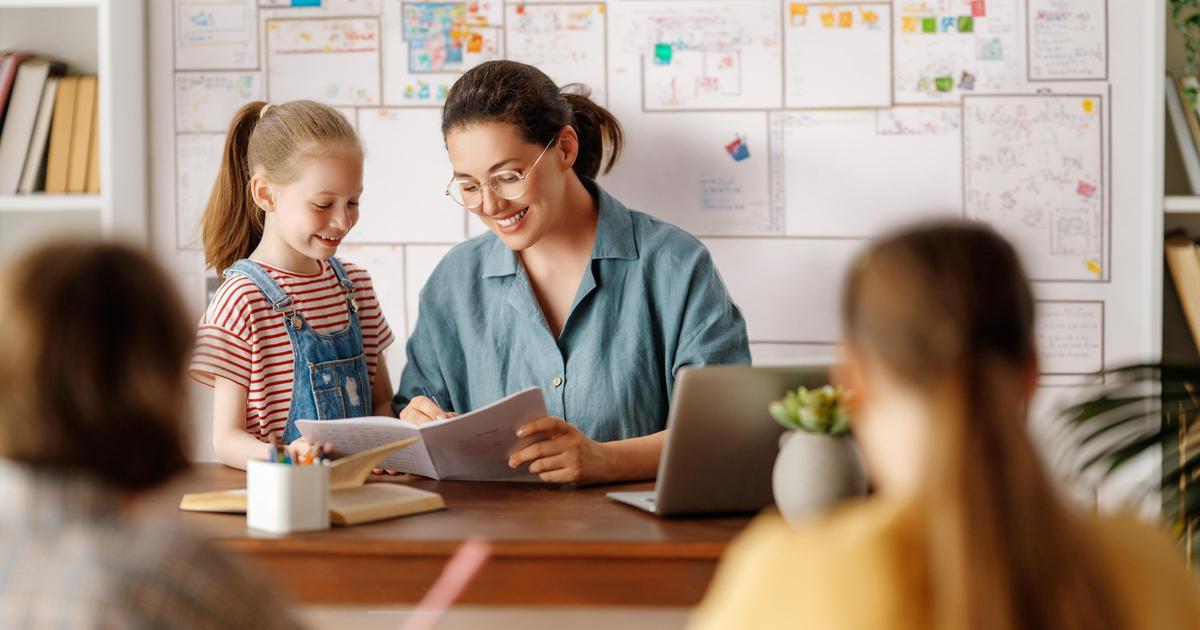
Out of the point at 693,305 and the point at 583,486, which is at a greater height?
the point at 693,305

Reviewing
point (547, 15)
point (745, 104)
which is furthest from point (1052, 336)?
point (547, 15)

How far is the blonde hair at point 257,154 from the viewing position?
7.07 ft

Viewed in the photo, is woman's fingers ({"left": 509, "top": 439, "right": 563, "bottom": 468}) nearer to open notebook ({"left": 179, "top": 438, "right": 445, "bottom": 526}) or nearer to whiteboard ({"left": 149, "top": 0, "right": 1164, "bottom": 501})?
open notebook ({"left": 179, "top": 438, "right": 445, "bottom": 526})

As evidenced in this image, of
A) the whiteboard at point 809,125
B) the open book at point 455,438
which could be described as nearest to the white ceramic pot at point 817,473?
the open book at point 455,438

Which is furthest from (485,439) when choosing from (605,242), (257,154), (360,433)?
(257,154)

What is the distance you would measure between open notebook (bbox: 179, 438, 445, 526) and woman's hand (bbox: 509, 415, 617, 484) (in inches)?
6.4

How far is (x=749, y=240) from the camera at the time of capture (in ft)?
10.1

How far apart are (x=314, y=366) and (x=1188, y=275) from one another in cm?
211

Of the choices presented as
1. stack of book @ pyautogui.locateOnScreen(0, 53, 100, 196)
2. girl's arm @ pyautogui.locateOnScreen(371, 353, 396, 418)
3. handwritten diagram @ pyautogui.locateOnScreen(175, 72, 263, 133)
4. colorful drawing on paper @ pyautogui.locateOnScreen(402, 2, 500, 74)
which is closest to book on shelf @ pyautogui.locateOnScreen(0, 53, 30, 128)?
stack of book @ pyautogui.locateOnScreen(0, 53, 100, 196)

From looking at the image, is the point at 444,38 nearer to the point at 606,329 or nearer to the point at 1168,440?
the point at 606,329

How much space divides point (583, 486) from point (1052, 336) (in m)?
1.70

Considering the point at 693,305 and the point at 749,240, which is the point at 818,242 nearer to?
the point at 749,240

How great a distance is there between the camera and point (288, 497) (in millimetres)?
1495

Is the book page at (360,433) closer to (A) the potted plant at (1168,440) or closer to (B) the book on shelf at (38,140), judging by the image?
(A) the potted plant at (1168,440)
